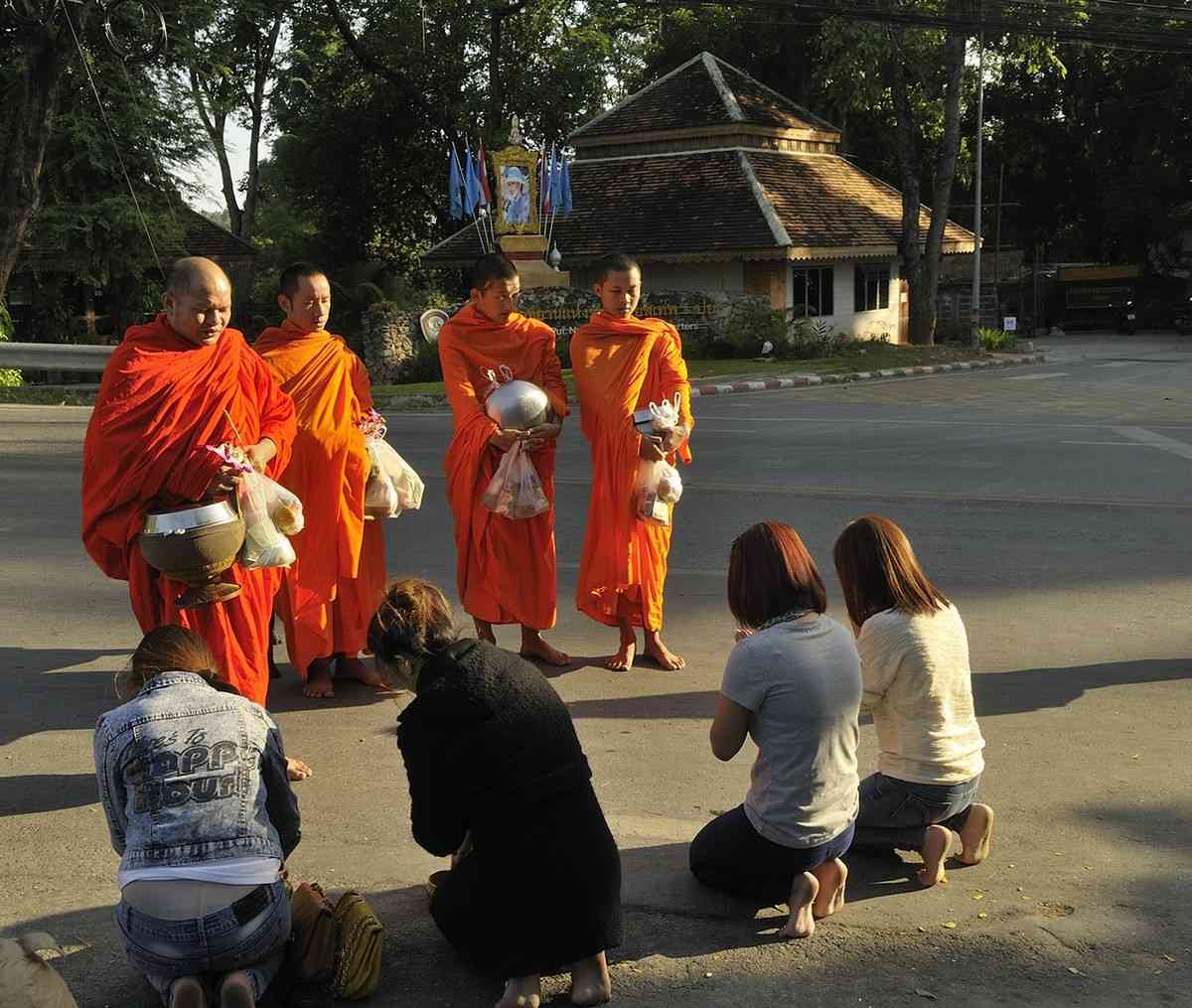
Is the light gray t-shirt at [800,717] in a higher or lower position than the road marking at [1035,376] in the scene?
higher

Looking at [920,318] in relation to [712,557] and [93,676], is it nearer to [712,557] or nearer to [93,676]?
[712,557]

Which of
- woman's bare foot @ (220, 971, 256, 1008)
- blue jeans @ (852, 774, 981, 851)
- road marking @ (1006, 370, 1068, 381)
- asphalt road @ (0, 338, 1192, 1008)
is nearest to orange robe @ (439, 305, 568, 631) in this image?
asphalt road @ (0, 338, 1192, 1008)

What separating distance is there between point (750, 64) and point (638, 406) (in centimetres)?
3968

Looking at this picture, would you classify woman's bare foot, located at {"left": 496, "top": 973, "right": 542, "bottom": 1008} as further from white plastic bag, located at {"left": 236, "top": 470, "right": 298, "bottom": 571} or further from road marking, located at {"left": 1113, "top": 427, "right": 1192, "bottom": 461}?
road marking, located at {"left": 1113, "top": 427, "right": 1192, "bottom": 461}

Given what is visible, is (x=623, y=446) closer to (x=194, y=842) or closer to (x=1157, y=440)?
(x=194, y=842)

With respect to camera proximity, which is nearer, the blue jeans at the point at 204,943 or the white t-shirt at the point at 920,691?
the blue jeans at the point at 204,943

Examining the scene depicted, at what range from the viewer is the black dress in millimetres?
3322

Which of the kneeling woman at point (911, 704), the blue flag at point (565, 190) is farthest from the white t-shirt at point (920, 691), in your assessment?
the blue flag at point (565, 190)

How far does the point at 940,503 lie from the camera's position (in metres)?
10.8

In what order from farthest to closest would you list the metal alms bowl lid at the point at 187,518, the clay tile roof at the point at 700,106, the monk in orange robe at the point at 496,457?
1. the clay tile roof at the point at 700,106
2. the monk in orange robe at the point at 496,457
3. the metal alms bowl lid at the point at 187,518

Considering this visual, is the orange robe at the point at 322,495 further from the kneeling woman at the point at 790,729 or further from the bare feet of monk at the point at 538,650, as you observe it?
the kneeling woman at the point at 790,729

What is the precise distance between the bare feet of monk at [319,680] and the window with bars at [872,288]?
31557mm

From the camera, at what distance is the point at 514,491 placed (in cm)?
634

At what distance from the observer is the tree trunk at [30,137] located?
76.0ft
